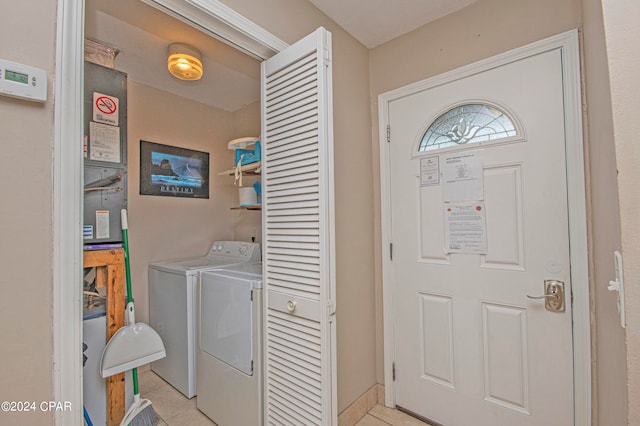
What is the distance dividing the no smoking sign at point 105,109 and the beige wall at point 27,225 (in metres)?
0.90

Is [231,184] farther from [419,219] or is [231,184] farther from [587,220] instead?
[587,220]

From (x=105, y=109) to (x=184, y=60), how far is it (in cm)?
71

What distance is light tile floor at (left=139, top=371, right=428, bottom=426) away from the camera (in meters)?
1.83

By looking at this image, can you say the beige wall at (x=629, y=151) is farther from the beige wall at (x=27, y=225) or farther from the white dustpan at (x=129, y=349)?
the white dustpan at (x=129, y=349)

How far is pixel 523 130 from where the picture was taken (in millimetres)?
1516

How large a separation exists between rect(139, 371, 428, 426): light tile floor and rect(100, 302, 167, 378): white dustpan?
19.0 inches

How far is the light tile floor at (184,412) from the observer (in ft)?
5.99

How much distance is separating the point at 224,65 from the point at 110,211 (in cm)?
149

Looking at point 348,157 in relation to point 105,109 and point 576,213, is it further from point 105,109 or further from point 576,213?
point 105,109

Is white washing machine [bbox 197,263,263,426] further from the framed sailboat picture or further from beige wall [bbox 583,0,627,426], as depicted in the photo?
beige wall [bbox 583,0,627,426]

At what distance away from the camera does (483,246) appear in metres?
1.63

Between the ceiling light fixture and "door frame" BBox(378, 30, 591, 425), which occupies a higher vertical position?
the ceiling light fixture

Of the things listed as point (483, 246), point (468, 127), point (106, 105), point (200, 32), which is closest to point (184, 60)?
point (200, 32)

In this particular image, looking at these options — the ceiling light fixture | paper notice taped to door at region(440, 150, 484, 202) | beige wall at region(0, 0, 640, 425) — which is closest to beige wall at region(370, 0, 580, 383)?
beige wall at region(0, 0, 640, 425)
